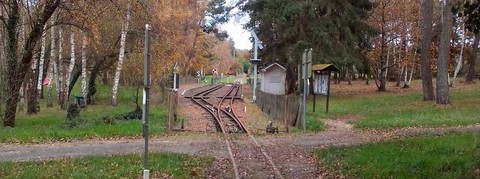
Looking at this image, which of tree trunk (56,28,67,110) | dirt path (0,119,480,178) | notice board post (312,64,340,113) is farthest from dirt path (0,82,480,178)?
tree trunk (56,28,67,110)

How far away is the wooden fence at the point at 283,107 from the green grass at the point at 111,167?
25.8 ft

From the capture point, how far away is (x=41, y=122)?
19.5 m

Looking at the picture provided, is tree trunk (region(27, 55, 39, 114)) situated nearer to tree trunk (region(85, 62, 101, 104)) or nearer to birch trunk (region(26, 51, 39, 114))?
birch trunk (region(26, 51, 39, 114))

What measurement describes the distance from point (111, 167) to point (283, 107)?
11760mm

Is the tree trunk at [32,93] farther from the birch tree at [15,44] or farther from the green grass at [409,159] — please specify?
the green grass at [409,159]

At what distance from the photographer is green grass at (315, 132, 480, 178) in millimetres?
8344

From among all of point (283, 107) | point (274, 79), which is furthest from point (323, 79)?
point (274, 79)

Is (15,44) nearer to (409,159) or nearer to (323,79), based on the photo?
(323,79)

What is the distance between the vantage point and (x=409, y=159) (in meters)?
9.59

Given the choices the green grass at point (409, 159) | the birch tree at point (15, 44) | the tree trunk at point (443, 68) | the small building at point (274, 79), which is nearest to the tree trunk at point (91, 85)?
the small building at point (274, 79)

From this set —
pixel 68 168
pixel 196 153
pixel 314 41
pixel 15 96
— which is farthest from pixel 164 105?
pixel 68 168

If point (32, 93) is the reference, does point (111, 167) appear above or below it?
below

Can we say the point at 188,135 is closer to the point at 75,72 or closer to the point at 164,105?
the point at 164,105

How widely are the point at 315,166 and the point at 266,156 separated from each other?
1.47 meters
